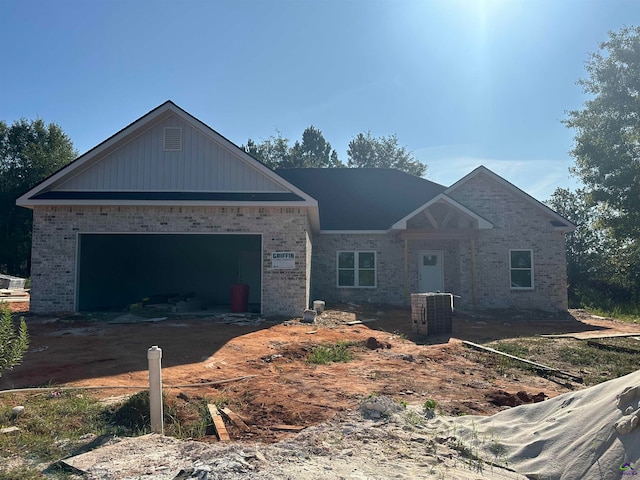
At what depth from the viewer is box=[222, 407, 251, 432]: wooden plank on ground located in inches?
198

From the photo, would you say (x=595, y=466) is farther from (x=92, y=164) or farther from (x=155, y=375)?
(x=92, y=164)

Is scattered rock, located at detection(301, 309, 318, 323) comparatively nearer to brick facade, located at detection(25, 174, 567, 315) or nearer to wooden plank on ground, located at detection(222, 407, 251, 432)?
brick facade, located at detection(25, 174, 567, 315)

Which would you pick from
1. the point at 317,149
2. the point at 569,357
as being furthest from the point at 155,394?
the point at 317,149

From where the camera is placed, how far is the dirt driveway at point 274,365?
602 cm

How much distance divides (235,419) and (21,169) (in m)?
43.5

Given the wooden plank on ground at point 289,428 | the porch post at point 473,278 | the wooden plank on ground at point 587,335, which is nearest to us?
the wooden plank on ground at point 289,428

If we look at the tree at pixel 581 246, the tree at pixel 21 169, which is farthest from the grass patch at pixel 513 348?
the tree at pixel 21 169

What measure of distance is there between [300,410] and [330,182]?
18835 millimetres

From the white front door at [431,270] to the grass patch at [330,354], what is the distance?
9220mm

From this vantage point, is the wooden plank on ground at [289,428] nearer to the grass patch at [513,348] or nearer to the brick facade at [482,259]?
the grass patch at [513,348]

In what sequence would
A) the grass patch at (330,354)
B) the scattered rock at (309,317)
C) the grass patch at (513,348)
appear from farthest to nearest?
the scattered rock at (309,317) → the grass patch at (513,348) → the grass patch at (330,354)

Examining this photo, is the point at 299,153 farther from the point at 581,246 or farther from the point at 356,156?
the point at 581,246

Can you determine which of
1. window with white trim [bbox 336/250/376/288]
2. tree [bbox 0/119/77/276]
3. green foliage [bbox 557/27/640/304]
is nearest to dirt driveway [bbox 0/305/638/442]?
window with white trim [bbox 336/250/376/288]

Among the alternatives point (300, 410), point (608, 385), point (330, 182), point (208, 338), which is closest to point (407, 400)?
point (300, 410)
